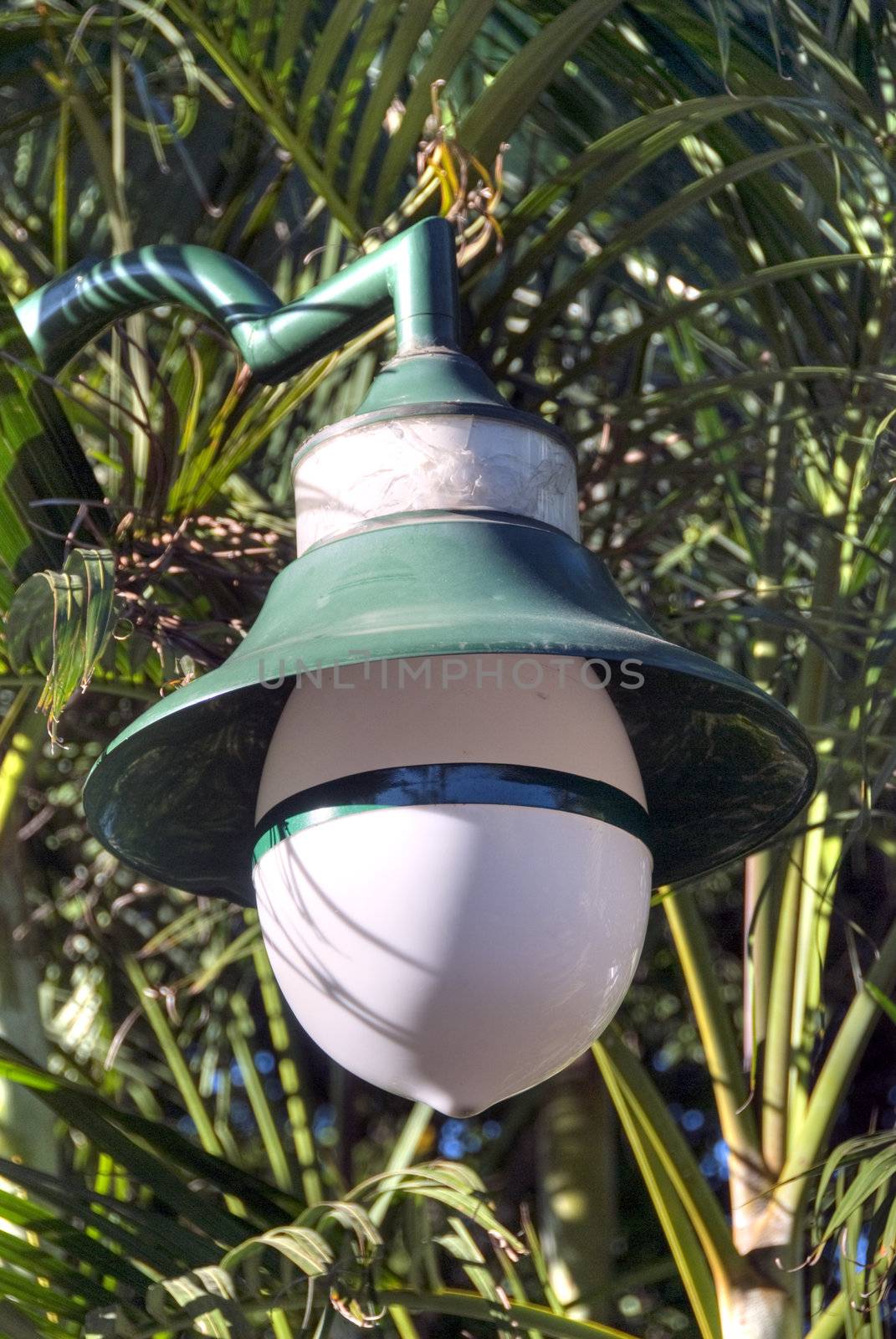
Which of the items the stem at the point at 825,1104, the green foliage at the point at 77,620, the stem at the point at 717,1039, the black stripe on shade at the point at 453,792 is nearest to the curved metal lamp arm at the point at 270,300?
the green foliage at the point at 77,620

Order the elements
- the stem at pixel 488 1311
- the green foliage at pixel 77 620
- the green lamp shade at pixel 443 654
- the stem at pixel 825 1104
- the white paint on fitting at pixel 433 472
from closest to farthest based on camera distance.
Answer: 1. the green lamp shade at pixel 443 654
2. the white paint on fitting at pixel 433 472
3. the green foliage at pixel 77 620
4. the stem at pixel 488 1311
5. the stem at pixel 825 1104

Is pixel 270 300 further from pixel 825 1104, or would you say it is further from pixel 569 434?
pixel 825 1104

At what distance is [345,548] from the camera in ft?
2.97

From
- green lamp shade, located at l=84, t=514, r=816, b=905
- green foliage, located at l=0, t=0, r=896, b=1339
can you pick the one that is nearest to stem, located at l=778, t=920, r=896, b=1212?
green foliage, located at l=0, t=0, r=896, b=1339

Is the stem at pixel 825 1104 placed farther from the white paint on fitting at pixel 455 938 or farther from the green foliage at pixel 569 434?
the white paint on fitting at pixel 455 938

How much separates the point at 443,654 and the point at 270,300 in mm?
382

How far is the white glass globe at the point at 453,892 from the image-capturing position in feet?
2.72

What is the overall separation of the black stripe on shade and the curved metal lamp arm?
292 millimetres

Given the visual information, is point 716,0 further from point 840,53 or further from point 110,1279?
point 110,1279

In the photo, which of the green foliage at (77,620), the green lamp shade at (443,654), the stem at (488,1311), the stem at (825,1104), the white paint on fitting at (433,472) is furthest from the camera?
the stem at (825,1104)

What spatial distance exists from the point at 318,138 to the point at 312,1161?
117 centimetres

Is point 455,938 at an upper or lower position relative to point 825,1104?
upper

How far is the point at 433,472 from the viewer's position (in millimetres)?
923

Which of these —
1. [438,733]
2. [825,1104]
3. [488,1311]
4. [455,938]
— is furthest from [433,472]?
[825,1104]
